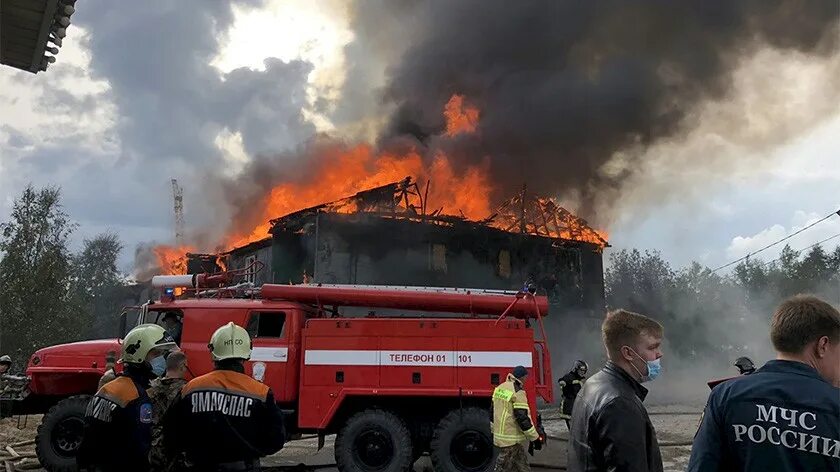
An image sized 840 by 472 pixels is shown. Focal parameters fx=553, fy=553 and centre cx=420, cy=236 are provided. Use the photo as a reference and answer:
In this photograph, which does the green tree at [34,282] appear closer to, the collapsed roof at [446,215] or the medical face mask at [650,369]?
the collapsed roof at [446,215]

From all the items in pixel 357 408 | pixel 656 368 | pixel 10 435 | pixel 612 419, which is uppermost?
pixel 656 368

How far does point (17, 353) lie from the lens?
24.2 m

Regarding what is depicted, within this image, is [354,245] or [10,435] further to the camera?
[354,245]

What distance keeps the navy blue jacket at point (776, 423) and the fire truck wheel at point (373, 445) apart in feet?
20.2

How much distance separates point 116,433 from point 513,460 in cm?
423

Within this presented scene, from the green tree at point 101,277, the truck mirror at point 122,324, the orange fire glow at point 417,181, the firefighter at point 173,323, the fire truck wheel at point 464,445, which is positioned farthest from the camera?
the green tree at point 101,277

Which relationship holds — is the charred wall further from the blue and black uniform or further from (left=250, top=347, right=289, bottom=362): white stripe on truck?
the blue and black uniform

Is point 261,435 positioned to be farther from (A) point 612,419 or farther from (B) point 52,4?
(B) point 52,4

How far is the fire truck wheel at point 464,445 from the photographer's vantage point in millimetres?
7715

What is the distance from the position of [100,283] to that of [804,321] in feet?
177

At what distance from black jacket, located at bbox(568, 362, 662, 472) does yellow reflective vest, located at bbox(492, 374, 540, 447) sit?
373cm

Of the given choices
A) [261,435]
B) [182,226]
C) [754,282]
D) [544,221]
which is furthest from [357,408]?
[182,226]

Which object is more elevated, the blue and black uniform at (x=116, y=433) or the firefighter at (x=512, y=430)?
the blue and black uniform at (x=116, y=433)

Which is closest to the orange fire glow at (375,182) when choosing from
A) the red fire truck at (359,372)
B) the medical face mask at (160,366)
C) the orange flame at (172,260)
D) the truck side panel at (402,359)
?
the orange flame at (172,260)
